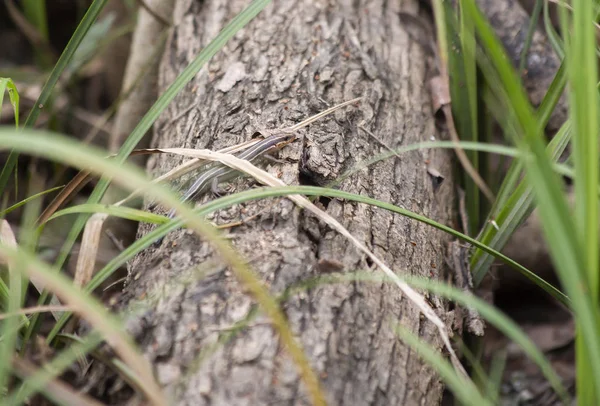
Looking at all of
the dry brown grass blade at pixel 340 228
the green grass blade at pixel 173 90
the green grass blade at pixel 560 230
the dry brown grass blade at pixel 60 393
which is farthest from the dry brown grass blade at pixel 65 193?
the green grass blade at pixel 560 230

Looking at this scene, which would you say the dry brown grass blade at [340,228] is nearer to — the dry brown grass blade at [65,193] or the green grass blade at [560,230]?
the dry brown grass blade at [65,193]

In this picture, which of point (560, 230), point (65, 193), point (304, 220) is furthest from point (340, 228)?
point (65, 193)

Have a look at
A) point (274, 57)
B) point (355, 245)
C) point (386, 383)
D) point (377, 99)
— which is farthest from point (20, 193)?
point (386, 383)

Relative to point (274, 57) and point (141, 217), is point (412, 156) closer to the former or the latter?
point (274, 57)

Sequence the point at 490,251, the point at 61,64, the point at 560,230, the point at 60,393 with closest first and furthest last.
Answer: the point at 560,230, the point at 60,393, the point at 490,251, the point at 61,64

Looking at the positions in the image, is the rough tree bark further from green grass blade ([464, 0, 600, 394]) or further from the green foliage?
green grass blade ([464, 0, 600, 394])

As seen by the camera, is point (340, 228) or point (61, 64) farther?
point (61, 64)

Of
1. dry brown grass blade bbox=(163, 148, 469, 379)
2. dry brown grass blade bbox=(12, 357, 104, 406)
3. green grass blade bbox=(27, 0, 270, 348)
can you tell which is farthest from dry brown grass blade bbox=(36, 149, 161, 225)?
dry brown grass blade bbox=(12, 357, 104, 406)

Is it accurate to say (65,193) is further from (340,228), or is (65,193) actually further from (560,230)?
(560,230)
